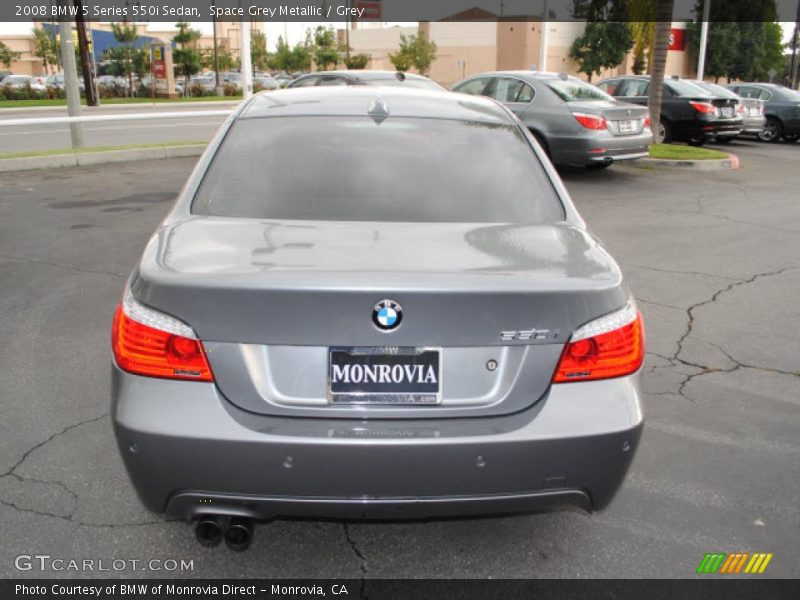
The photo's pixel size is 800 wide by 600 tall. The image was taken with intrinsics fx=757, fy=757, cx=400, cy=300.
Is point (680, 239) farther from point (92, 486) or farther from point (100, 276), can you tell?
point (92, 486)

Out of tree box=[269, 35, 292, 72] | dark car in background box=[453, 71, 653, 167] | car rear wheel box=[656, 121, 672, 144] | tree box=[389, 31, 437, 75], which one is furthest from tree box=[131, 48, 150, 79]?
dark car in background box=[453, 71, 653, 167]

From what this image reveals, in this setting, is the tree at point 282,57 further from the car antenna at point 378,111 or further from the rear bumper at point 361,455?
the rear bumper at point 361,455

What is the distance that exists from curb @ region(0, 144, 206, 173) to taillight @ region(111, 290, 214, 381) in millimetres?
11115

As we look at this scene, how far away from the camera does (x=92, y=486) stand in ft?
10.8

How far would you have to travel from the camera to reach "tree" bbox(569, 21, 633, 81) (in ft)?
186

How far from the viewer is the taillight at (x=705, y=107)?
57.0ft

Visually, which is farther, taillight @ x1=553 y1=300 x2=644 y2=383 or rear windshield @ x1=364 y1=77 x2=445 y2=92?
rear windshield @ x1=364 y1=77 x2=445 y2=92

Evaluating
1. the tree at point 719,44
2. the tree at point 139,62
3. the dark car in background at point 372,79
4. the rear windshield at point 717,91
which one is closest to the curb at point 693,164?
the rear windshield at point 717,91

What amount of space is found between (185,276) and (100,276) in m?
4.64

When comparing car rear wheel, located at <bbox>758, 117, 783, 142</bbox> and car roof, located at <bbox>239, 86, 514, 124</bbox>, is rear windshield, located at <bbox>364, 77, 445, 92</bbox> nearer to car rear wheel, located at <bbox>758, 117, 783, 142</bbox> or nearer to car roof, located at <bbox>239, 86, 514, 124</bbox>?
car roof, located at <bbox>239, 86, 514, 124</bbox>

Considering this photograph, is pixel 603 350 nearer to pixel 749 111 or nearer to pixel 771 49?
pixel 749 111

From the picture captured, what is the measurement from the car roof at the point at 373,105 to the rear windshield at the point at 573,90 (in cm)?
907

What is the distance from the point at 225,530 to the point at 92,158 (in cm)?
1225

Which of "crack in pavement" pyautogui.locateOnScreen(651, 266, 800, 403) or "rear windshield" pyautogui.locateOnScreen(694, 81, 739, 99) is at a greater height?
"rear windshield" pyautogui.locateOnScreen(694, 81, 739, 99)
